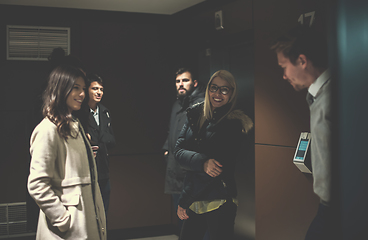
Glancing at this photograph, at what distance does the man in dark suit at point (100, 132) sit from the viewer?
3.40m

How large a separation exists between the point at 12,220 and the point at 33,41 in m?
2.12

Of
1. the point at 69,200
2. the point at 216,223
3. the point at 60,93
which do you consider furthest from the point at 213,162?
the point at 60,93

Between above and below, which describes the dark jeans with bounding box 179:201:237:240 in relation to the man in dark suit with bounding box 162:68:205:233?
below

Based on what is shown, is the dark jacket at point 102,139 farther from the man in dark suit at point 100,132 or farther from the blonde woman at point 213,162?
the blonde woman at point 213,162

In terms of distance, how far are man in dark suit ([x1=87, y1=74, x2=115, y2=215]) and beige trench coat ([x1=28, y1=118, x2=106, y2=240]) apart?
1525mm

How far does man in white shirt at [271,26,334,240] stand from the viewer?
121 centimetres

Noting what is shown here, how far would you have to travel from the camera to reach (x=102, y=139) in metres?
3.47

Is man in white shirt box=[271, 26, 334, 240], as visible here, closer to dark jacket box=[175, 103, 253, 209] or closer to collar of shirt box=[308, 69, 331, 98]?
collar of shirt box=[308, 69, 331, 98]

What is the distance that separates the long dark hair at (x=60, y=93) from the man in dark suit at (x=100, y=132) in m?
1.54

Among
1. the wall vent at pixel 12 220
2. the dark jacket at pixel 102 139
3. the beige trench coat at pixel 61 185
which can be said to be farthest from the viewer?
the wall vent at pixel 12 220

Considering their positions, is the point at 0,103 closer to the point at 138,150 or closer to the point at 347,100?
the point at 138,150

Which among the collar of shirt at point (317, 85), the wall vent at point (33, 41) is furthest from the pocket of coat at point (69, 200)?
the wall vent at point (33, 41)

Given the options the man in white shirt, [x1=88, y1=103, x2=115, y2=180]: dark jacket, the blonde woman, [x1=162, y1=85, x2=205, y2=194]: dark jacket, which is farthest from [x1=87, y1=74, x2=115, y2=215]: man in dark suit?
the man in white shirt

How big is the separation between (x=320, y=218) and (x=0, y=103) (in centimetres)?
368
